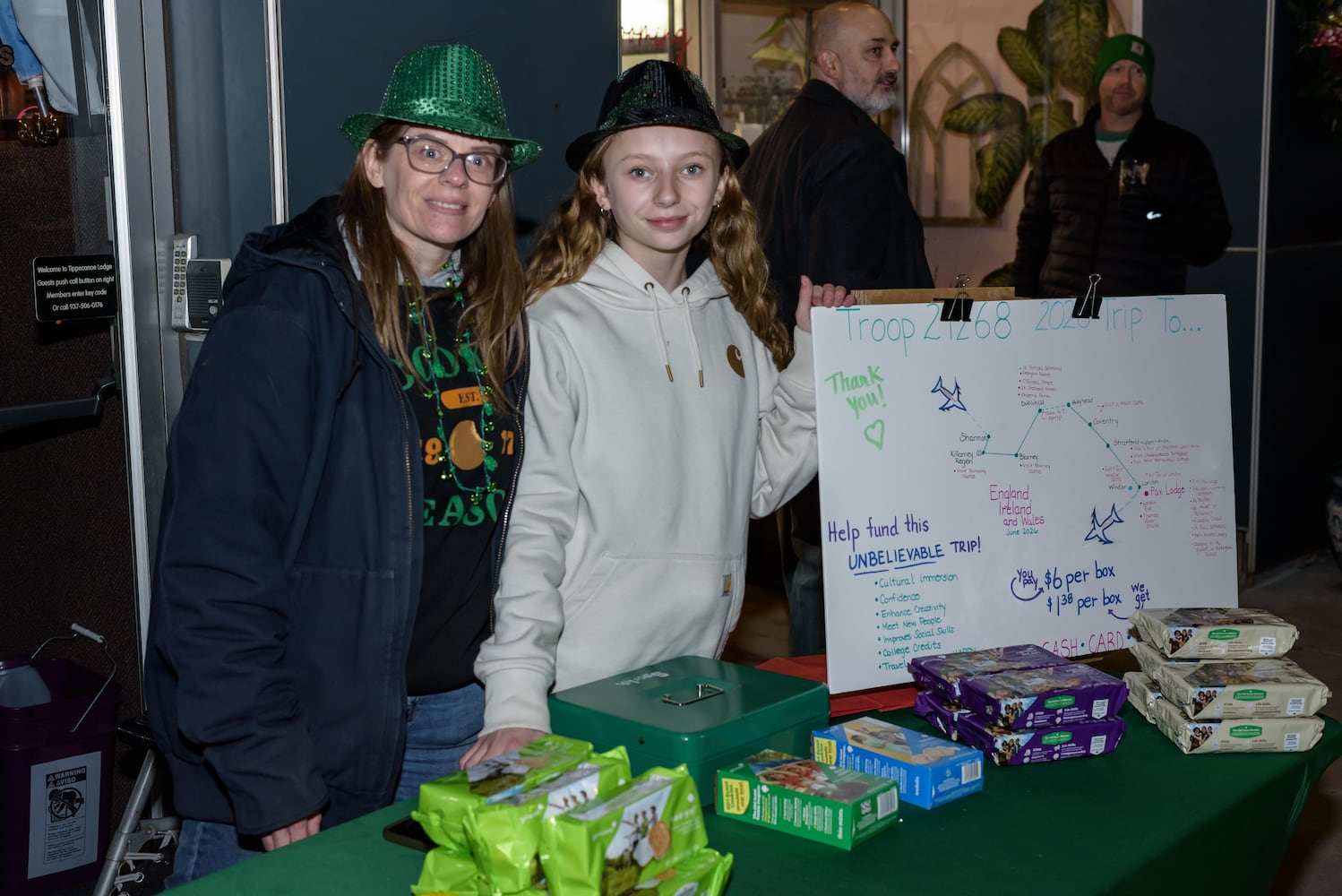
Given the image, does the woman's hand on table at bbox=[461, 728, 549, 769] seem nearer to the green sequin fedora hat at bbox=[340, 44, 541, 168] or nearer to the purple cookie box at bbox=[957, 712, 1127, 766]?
the purple cookie box at bbox=[957, 712, 1127, 766]

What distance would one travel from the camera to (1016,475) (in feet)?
7.60

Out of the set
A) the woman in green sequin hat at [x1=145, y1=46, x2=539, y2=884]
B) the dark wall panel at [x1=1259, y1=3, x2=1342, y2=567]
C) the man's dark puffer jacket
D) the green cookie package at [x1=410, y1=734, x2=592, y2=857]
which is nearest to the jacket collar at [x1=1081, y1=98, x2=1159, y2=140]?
the man's dark puffer jacket

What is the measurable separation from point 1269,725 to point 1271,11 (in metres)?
4.35

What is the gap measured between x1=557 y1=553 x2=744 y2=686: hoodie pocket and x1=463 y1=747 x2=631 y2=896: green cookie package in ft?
2.24

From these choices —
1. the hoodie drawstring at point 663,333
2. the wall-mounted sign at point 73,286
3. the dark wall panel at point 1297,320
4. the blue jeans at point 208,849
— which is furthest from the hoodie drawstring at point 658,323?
the dark wall panel at point 1297,320

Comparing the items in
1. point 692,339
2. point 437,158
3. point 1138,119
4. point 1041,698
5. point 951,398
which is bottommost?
point 1041,698

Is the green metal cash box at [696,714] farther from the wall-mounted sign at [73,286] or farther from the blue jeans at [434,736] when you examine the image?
the wall-mounted sign at [73,286]

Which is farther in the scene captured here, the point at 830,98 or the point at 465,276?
the point at 830,98

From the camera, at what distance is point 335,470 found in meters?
1.74

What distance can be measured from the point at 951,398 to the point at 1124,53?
3.41m

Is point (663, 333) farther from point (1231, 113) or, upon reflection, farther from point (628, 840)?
point (1231, 113)

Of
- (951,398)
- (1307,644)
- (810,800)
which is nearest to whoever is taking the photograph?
(810,800)

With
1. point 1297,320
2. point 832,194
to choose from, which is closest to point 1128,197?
point 1297,320

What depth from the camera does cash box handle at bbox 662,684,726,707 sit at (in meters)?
1.74
